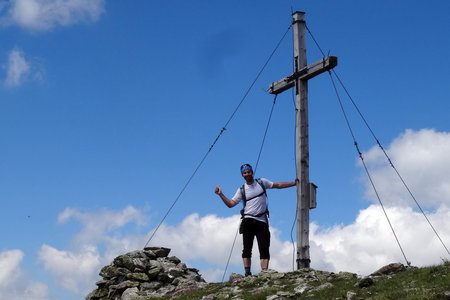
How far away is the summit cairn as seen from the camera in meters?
18.2

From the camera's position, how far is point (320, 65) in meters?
18.4

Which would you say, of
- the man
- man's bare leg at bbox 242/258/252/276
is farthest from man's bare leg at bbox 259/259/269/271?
man's bare leg at bbox 242/258/252/276

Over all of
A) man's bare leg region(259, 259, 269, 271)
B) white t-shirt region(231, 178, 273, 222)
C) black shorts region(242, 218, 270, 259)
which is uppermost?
white t-shirt region(231, 178, 273, 222)

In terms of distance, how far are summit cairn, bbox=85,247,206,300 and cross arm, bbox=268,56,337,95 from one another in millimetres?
6290

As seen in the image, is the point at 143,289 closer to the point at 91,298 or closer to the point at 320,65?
the point at 91,298

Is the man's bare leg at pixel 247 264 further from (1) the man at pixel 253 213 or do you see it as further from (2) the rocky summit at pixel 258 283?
(2) the rocky summit at pixel 258 283

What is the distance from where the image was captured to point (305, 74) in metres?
18.9

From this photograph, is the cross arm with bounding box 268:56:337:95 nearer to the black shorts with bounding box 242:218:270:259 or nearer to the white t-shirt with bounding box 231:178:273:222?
the white t-shirt with bounding box 231:178:273:222

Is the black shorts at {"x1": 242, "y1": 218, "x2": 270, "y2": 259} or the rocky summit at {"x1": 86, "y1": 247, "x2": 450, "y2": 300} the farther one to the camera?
the black shorts at {"x1": 242, "y1": 218, "x2": 270, "y2": 259}

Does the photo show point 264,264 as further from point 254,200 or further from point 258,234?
point 254,200

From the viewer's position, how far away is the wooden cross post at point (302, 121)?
18000 millimetres

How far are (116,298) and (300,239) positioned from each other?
560 cm

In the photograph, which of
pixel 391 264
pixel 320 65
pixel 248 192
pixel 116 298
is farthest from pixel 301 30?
pixel 116 298

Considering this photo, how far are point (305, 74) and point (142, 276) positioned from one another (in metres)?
7.72
